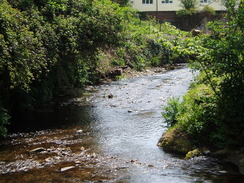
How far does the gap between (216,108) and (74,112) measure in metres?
8.05

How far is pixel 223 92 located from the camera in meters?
9.15

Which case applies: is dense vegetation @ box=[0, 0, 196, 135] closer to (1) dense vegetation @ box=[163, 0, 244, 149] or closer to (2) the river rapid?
(1) dense vegetation @ box=[163, 0, 244, 149]

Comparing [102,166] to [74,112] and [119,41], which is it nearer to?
[74,112]

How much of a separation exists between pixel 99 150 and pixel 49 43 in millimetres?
6288

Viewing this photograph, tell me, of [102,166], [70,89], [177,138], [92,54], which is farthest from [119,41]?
[102,166]

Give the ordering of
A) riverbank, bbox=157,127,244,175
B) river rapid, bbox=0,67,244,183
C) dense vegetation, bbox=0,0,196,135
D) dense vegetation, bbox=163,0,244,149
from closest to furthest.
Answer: river rapid, bbox=0,67,244,183, riverbank, bbox=157,127,244,175, dense vegetation, bbox=163,0,244,149, dense vegetation, bbox=0,0,196,135

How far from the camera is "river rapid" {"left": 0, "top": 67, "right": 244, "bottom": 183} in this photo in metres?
8.02

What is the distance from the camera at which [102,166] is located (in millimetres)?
8727

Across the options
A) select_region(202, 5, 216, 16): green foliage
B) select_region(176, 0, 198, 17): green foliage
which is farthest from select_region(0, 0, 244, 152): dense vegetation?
select_region(202, 5, 216, 16): green foliage

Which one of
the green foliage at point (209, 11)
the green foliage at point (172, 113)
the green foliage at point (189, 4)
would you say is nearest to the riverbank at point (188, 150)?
the green foliage at point (172, 113)

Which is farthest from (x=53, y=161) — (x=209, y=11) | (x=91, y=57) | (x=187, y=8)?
(x=187, y=8)

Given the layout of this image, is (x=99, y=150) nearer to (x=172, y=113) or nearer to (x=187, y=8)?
(x=172, y=113)

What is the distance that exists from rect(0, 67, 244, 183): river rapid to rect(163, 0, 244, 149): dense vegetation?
2.60 feet

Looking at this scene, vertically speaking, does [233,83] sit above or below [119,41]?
below
